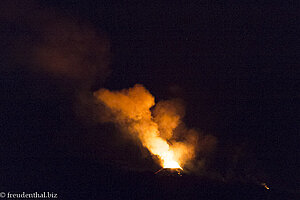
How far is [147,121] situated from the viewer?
55.3ft

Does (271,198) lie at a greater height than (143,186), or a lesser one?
lesser

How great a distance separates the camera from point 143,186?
1283cm

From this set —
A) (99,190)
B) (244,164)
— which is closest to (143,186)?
(99,190)

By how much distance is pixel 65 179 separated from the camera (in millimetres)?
13039

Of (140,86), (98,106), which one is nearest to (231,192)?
(140,86)

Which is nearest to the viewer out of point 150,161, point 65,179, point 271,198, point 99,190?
point 99,190

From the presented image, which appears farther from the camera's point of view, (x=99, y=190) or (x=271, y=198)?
(x=271, y=198)

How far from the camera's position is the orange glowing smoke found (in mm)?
16531

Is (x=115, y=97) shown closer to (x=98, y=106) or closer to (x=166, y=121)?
(x=98, y=106)

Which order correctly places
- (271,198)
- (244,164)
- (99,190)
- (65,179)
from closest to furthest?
(99,190), (65,179), (271,198), (244,164)

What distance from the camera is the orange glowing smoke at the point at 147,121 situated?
16.5 meters

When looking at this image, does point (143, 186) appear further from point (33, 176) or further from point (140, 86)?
point (140, 86)

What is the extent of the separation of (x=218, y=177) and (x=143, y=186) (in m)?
6.63

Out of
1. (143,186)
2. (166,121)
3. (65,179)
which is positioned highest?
(166,121)
